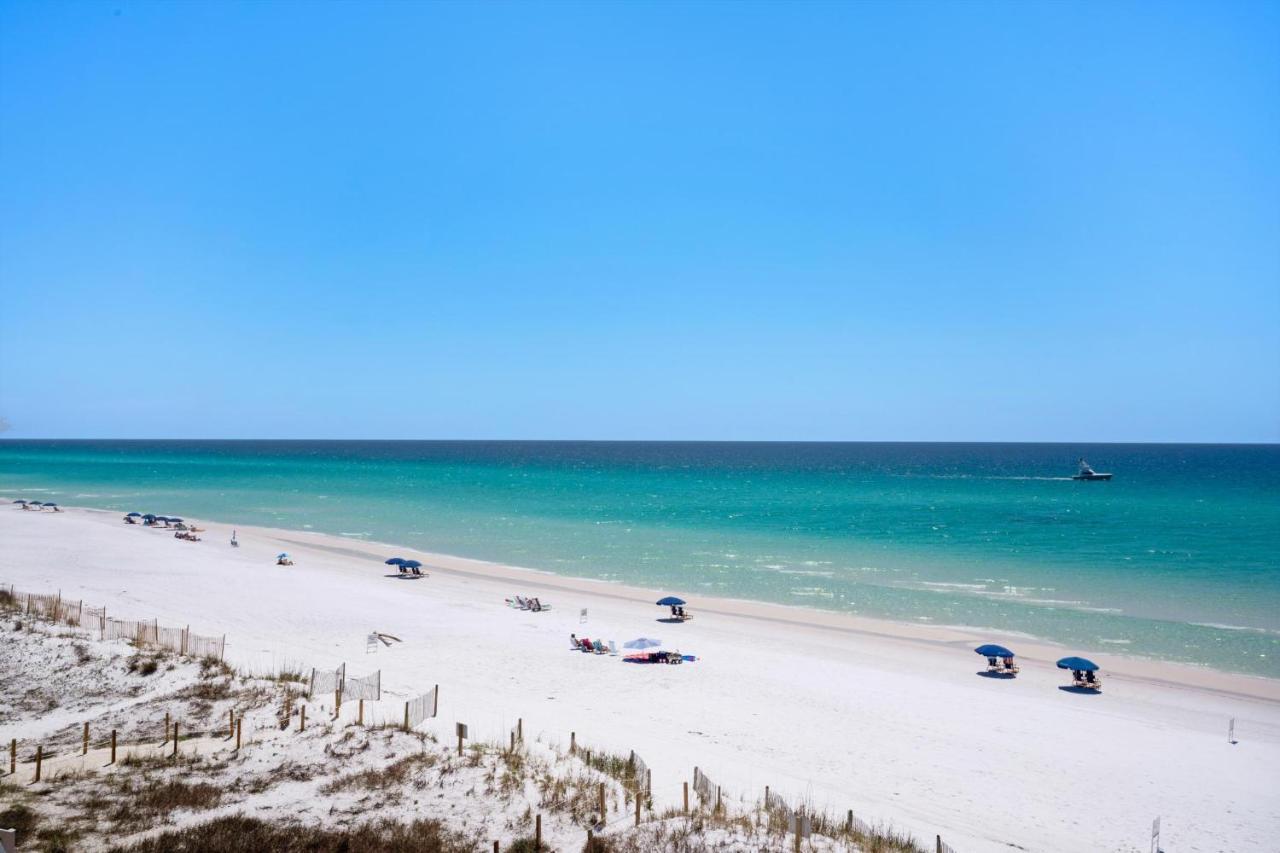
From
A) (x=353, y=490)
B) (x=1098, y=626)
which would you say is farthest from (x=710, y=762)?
(x=353, y=490)

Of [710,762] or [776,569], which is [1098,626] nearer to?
[776,569]

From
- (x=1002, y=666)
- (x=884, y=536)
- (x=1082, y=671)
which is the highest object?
(x=884, y=536)

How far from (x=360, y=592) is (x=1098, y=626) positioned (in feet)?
118

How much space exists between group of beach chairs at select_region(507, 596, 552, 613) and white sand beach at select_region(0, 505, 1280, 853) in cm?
67

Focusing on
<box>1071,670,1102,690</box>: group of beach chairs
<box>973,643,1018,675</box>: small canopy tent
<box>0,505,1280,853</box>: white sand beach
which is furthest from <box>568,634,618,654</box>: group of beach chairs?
<box>1071,670,1102,690</box>: group of beach chairs

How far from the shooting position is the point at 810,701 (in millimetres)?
22609

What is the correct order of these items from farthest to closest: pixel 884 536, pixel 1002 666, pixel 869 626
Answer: pixel 884 536, pixel 869 626, pixel 1002 666

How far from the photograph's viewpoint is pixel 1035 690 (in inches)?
980

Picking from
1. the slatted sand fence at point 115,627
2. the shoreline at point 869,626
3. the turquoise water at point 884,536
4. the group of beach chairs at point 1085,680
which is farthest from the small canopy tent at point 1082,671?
the slatted sand fence at point 115,627

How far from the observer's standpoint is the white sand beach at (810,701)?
52.6 feet

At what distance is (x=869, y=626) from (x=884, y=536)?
28365mm

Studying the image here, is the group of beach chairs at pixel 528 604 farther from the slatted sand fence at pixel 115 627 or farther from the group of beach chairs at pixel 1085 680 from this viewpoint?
the group of beach chairs at pixel 1085 680

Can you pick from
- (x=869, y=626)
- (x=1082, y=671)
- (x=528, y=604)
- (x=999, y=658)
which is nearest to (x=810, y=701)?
(x=999, y=658)

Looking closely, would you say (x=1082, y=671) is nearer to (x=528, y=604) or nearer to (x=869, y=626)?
(x=869, y=626)
